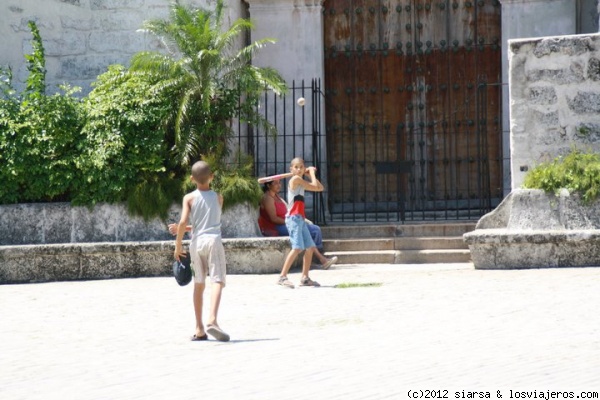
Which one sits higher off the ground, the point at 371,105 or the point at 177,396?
the point at 371,105

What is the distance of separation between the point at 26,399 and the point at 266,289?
5.21 meters

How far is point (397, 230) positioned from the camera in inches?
561

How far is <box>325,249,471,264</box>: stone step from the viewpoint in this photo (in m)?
13.5

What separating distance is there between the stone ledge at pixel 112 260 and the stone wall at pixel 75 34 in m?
2.78

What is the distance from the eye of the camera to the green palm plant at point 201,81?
13.6m

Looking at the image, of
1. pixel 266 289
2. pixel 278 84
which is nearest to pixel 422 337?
pixel 266 289

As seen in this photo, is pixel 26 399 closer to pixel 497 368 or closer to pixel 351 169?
pixel 497 368

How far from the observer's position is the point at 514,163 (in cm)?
1291

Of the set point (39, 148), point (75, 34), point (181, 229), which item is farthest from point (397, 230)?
point (181, 229)

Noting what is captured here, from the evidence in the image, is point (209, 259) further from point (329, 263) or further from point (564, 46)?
point (564, 46)

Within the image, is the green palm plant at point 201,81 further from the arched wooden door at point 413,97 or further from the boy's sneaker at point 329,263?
the arched wooden door at point 413,97

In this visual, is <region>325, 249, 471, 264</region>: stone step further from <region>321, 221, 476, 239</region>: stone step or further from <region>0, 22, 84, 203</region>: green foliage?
<region>0, 22, 84, 203</region>: green foliage

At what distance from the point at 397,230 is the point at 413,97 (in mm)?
2553

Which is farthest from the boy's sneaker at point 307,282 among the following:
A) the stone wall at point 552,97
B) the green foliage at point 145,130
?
the stone wall at point 552,97
